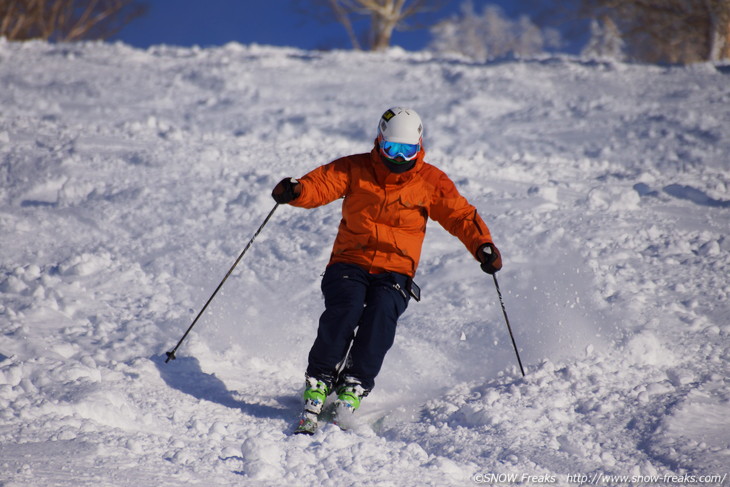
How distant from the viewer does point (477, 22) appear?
129 feet

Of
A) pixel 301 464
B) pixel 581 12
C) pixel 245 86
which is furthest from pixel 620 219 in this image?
pixel 581 12

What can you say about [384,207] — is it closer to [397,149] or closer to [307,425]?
[397,149]

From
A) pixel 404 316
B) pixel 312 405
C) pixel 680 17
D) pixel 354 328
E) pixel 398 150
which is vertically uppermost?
pixel 680 17

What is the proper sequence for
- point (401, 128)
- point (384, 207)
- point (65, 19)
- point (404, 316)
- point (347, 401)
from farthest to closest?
point (65, 19)
point (404, 316)
point (384, 207)
point (401, 128)
point (347, 401)

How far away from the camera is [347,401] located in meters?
3.73

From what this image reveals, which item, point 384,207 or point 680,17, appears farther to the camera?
point 680,17

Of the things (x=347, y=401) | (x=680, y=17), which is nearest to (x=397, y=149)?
(x=347, y=401)

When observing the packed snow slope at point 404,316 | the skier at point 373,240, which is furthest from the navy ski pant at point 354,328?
the packed snow slope at point 404,316

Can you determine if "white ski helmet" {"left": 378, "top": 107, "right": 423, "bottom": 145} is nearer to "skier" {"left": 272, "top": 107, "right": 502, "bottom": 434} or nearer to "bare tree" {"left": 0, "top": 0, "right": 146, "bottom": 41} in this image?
"skier" {"left": 272, "top": 107, "right": 502, "bottom": 434}

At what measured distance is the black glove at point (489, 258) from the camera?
3.93 metres

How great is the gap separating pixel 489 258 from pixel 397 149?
87 cm

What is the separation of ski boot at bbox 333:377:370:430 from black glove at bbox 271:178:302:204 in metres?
1.14

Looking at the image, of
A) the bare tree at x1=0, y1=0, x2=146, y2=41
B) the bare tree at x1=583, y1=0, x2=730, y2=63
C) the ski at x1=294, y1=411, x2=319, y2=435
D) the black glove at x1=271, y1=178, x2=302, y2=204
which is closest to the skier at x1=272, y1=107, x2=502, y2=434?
the black glove at x1=271, y1=178, x2=302, y2=204

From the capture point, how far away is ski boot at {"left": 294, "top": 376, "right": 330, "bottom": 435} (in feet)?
11.4
